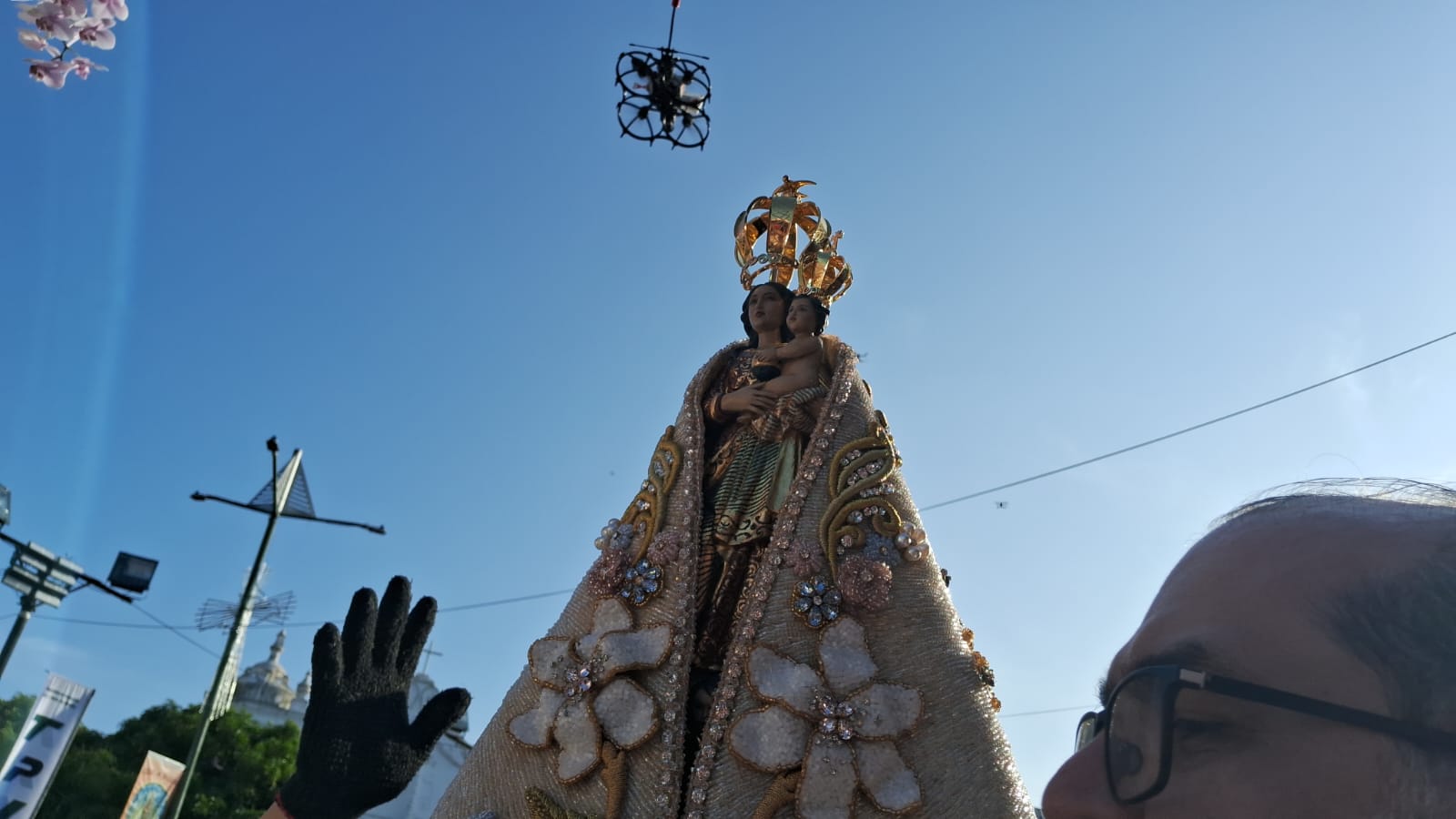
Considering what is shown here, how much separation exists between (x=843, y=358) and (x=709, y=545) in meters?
1.56

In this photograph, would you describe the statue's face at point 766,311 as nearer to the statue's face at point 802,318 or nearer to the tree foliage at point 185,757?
the statue's face at point 802,318

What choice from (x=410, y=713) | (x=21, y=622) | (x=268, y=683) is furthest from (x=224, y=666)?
(x=268, y=683)

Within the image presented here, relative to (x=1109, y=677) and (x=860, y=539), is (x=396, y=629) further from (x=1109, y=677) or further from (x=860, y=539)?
(x=1109, y=677)

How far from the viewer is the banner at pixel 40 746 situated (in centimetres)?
900

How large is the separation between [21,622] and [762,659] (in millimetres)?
8197

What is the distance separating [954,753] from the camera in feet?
15.6

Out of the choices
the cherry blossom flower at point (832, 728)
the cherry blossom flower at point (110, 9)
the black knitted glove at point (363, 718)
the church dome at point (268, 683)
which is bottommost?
the cherry blossom flower at point (832, 728)

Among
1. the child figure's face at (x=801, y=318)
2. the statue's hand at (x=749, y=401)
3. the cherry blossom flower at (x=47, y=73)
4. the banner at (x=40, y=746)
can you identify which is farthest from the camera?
the banner at (x=40, y=746)

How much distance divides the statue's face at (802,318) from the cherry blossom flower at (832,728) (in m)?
2.48

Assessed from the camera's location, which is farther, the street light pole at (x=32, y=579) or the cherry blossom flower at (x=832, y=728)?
the street light pole at (x=32, y=579)

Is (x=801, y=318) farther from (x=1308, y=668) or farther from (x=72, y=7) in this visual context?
(x=1308, y=668)

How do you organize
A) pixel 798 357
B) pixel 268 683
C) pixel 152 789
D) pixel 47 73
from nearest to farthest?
pixel 47 73, pixel 798 357, pixel 152 789, pixel 268 683

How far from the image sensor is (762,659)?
16.3ft

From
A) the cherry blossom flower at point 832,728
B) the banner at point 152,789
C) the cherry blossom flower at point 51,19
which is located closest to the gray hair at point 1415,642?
the cherry blossom flower at point 832,728
